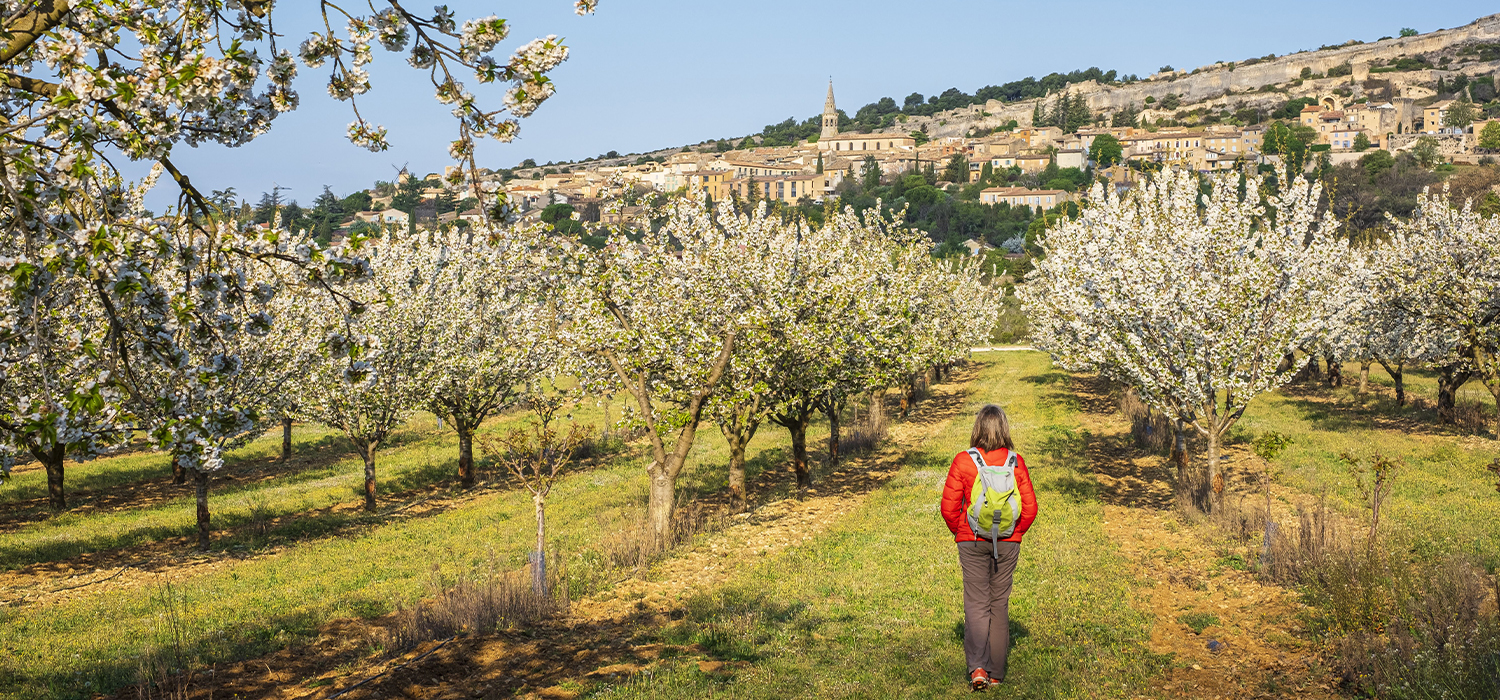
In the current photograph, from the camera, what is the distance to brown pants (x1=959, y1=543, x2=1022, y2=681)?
7.55m

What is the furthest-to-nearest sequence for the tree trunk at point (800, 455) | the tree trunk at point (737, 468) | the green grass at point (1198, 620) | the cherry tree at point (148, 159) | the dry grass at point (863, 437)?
the dry grass at point (863, 437)
the tree trunk at point (800, 455)
the tree trunk at point (737, 468)
the green grass at point (1198, 620)
the cherry tree at point (148, 159)

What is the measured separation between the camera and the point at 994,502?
24.0ft

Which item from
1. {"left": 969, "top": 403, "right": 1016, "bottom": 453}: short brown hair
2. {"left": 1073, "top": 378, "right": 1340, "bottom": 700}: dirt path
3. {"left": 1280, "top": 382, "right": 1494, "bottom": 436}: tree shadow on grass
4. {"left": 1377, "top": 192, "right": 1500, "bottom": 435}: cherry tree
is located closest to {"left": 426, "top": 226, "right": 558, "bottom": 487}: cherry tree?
{"left": 1073, "top": 378, "right": 1340, "bottom": 700}: dirt path

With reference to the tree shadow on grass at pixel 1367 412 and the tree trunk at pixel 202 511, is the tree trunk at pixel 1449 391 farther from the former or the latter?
the tree trunk at pixel 202 511

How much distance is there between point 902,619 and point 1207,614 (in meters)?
3.77

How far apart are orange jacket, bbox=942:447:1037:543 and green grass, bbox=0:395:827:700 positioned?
22.5 ft

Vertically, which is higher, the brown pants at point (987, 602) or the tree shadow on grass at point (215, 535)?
the brown pants at point (987, 602)

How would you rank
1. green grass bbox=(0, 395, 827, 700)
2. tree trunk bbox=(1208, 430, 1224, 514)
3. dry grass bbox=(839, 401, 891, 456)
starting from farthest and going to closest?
1. dry grass bbox=(839, 401, 891, 456)
2. tree trunk bbox=(1208, 430, 1224, 514)
3. green grass bbox=(0, 395, 827, 700)

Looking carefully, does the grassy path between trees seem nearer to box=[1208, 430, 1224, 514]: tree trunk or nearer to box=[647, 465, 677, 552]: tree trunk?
box=[647, 465, 677, 552]: tree trunk

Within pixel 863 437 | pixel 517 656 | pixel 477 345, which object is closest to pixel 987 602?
pixel 517 656

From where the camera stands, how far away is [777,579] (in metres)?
12.8

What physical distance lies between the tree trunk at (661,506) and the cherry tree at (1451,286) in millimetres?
19909

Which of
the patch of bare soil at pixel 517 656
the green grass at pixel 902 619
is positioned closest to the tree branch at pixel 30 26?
the patch of bare soil at pixel 517 656

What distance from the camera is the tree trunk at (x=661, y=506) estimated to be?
48.4ft
